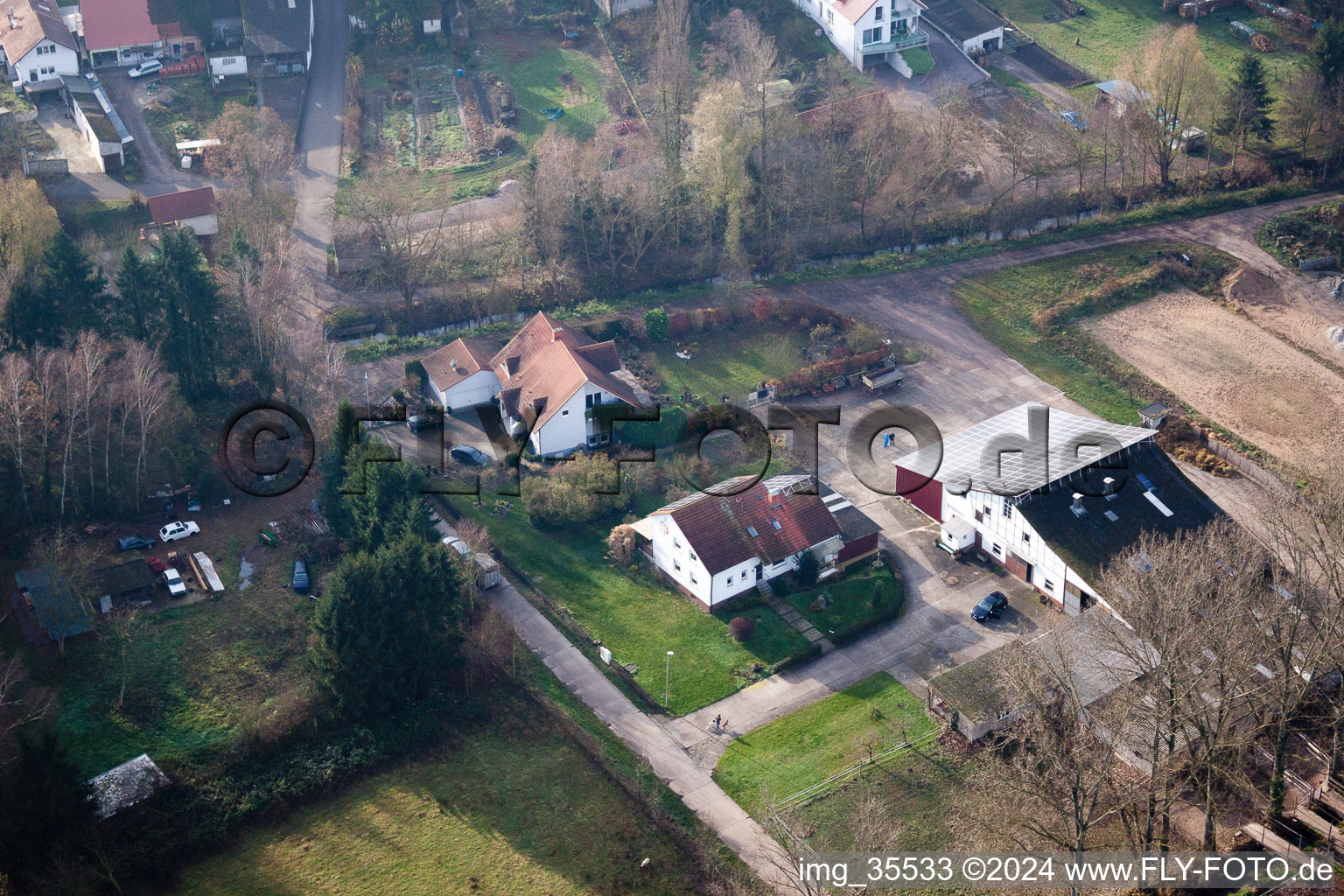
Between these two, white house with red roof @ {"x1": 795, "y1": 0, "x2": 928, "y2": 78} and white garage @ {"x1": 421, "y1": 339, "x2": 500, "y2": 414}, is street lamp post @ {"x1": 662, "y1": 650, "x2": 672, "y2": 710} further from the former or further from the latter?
white house with red roof @ {"x1": 795, "y1": 0, "x2": 928, "y2": 78}

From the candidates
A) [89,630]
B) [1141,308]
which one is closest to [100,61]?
[89,630]

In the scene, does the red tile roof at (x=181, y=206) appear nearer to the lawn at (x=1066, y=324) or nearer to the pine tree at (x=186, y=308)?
the pine tree at (x=186, y=308)

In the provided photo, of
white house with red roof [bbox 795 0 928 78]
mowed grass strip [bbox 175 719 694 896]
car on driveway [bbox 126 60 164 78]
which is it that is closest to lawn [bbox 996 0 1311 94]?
white house with red roof [bbox 795 0 928 78]

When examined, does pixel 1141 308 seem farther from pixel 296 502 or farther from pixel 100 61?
pixel 100 61

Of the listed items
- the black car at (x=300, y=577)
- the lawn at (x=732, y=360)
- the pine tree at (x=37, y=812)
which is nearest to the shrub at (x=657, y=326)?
the lawn at (x=732, y=360)

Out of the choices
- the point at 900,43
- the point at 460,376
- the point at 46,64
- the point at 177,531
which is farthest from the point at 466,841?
the point at 900,43
